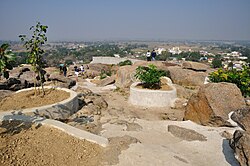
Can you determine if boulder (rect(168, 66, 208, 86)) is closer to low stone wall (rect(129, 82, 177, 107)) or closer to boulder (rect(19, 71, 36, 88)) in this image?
low stone wall (rect(129, 82, 177, 107))

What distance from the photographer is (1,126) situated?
5.74 metres

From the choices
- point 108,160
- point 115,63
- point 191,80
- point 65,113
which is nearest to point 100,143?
point 108,160

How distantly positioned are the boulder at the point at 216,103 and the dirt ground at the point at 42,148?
4359 mm

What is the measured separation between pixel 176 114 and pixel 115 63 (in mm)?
20932

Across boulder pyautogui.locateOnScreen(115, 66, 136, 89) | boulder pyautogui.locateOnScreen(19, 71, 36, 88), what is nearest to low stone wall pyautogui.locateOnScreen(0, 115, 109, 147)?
boulder pyautogui.locateOnScreen(19, 71, 36, 88)

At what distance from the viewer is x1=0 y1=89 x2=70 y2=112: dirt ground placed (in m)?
8.09

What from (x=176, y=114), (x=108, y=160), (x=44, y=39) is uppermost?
(x=44, y=39)

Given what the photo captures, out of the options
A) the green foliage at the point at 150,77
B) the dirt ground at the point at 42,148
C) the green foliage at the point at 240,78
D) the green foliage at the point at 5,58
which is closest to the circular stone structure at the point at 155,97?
the green foliage at the point at 150,77

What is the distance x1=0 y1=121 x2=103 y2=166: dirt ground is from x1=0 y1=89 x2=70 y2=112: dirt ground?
2.36 meters

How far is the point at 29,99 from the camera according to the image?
28.7ft

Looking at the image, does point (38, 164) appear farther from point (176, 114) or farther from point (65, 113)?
point (176, 114)

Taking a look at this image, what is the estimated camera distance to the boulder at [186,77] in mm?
15730

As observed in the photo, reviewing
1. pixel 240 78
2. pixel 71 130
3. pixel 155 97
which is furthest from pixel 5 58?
pixel 240 78

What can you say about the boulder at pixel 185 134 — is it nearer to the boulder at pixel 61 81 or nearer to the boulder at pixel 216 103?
the boulder at pixel 216 103
